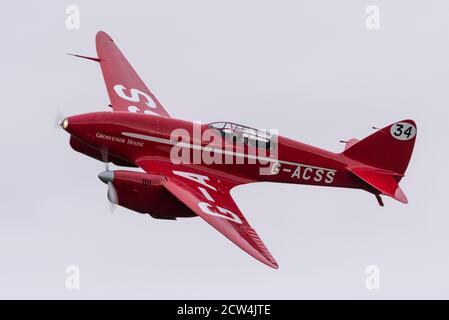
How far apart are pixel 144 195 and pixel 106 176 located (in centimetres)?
127

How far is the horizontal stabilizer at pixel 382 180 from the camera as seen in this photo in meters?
27.5

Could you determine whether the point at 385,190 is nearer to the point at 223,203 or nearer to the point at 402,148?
the point at 402,148

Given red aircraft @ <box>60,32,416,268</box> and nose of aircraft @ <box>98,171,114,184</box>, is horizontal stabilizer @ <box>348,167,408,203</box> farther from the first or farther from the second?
nose of aircraft @ <box>98,171,114,184</box>

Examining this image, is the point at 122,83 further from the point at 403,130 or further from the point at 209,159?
the point at 403,130

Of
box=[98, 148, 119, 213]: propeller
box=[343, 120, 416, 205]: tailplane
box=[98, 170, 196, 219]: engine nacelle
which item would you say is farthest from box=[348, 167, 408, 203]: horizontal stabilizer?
box=[98, 148, 119, 213]: propeller

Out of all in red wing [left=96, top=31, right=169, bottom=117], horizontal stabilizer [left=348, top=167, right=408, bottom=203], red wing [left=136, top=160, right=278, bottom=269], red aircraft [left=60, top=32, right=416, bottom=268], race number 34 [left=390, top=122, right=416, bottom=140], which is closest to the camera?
red wing [left=136, top=160, right=278, bottom=269]

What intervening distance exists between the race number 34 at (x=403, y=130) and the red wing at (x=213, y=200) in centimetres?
580

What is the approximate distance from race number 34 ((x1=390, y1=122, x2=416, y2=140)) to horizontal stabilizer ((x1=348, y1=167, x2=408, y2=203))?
1.32 meters

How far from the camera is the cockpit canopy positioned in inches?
1086

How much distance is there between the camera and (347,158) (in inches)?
1125

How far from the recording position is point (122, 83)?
103 ft

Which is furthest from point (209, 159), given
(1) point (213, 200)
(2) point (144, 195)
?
(2) point (144, 195)

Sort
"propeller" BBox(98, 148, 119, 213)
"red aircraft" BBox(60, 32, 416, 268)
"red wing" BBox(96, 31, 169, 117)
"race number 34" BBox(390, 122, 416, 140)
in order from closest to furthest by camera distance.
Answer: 1. "propeller" BBox(98, 148, 119, 213)
2. "red aircraft" BBox(60, 32, 416, 268)
3. "race number 34" BBox(390, 122, 416, 140)
4. "red wing" BBox(96, 31, 169, 117)

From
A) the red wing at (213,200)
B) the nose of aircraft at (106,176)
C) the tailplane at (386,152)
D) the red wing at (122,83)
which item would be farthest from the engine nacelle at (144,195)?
the tailplane at (386,152)
